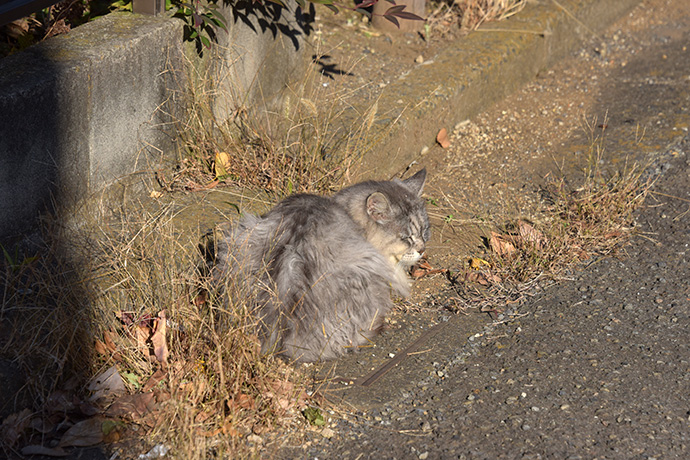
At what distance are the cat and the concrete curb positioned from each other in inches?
43.4

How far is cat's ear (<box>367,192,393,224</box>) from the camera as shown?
14.4 feet

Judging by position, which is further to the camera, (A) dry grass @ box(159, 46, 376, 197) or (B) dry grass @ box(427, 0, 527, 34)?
(B) dry grass @ box(427, 0, 527, 34)

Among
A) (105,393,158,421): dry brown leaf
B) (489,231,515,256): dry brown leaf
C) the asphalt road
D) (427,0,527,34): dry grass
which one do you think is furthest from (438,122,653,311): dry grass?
(427,0,527,34): dry grass

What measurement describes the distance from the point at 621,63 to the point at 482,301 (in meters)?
4.25

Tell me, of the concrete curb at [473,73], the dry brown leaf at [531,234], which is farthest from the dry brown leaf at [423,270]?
the concrete curb at [473,73]

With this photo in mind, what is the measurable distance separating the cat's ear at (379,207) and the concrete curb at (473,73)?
3.46 ft

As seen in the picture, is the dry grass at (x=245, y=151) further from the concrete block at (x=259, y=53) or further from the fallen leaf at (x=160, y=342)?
the fallen leaf at (x=160, y=342)

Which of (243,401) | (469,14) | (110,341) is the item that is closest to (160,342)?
(110,341)

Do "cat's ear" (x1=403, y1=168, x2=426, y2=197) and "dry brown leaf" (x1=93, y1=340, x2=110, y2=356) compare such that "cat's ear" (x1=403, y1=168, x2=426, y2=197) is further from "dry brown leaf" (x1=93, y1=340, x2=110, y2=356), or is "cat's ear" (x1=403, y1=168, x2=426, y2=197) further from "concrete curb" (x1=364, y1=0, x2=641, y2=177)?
"dry brown leaf" (x1=93, y1=340, x2=110, y2=356)

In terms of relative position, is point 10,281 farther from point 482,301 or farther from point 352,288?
point 482,301

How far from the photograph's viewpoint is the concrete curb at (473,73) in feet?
19.2

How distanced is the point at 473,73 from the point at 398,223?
8.10 ft

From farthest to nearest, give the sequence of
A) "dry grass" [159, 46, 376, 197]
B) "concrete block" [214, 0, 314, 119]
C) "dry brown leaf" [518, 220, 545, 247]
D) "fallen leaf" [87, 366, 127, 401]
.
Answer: "concrete block" [214, 0, 314, 119], "dry grass" [159, 46, 376, 197], "dry brown leaf" [518, 220, 545, 247], "fallen leaf" [87, 366, 127, 401]

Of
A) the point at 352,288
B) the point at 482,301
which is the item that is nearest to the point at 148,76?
the point at 352,288
